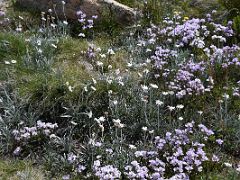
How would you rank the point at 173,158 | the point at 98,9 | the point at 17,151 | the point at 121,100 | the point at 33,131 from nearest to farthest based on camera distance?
1. the point at 173,158
2. the point at 17,151
3. the point at 33,131
4. the point at 121,100
5. the point at 98,9

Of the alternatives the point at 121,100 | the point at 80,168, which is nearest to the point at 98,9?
the point at 121,100

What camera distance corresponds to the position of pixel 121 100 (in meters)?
5.66

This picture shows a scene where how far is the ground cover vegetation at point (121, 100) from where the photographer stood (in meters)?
4.91

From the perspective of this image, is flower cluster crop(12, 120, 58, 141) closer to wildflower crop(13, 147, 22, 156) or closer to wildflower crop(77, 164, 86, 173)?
wildflower crop(13, 147, 22, 156)

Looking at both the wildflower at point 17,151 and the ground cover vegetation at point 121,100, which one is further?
the wildflower at point 17,151

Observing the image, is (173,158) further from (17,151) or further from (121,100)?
(17,151)

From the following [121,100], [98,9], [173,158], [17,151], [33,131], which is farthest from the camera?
[98,9]

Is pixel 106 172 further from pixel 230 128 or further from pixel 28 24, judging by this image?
pixel 28 24

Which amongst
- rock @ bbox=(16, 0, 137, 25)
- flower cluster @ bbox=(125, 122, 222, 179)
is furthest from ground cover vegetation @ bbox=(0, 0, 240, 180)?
rock @ bbox=(16, 0, 137, 25)

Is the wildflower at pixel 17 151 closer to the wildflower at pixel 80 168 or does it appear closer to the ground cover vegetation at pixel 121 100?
the ground cover vegetation at pixel 121 100

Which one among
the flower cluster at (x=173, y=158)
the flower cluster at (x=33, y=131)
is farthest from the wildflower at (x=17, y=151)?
the flower cluster at (x=173, y=158)

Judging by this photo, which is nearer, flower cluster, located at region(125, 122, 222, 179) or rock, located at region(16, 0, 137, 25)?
flower cluster, located at region(125, 122, 222, 179)

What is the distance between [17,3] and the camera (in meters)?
8.03

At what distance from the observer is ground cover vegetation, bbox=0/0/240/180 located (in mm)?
4910
